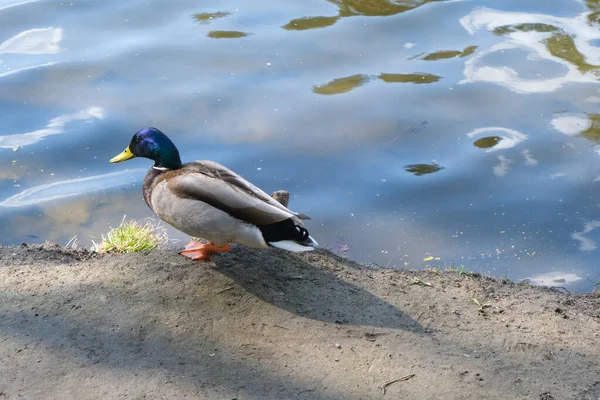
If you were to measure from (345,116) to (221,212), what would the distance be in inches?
139

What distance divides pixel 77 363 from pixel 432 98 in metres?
5.17

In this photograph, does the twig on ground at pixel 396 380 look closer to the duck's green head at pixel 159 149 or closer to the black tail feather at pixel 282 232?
the black tail feather at pixel 282 232

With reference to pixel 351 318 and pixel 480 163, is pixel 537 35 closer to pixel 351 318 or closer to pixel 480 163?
pixel 480 163

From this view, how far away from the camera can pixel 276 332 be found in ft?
13.1

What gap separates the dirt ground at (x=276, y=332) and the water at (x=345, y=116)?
1447 mm

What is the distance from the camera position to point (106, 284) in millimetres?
4348

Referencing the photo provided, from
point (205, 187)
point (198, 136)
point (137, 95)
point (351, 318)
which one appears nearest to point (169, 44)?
point (137, 95)

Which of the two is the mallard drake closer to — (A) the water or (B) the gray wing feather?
(B) the gray wing feather

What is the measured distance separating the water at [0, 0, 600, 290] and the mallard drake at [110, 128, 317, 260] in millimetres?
1634

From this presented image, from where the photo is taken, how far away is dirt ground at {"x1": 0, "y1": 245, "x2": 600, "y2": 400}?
11.8 feet

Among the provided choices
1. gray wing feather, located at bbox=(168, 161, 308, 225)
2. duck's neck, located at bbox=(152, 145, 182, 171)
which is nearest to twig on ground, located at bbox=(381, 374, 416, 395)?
gray wing feather, located at bbox=(168, 161, 308, 225)

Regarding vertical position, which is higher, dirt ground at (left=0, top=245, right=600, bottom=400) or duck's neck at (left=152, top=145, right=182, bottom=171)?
duck's neck at (left=152, top=145, right=182, bottom=171)

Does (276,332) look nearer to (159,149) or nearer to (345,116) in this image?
Result: (159,149)

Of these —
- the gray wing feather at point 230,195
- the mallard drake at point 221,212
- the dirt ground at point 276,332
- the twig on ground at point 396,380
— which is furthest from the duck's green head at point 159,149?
the twig on ground at point 396,380
